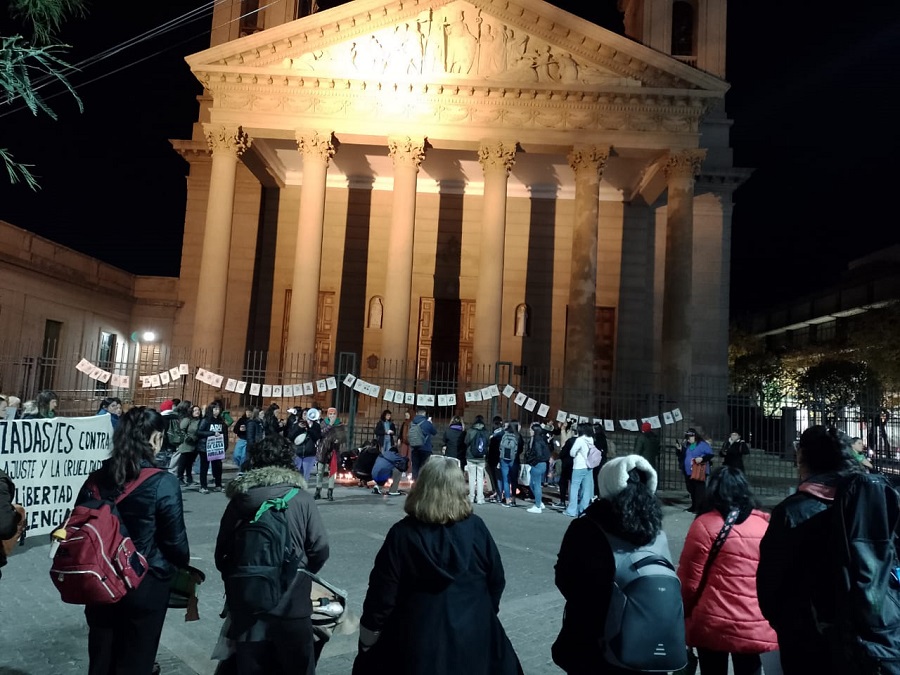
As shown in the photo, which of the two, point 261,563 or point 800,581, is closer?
point 800,581

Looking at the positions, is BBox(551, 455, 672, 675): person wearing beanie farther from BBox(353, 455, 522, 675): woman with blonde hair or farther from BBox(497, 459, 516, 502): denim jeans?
BBox(497, 459, 516, 502): denim jeans

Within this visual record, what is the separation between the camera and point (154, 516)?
3.39 m

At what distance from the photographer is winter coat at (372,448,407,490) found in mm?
12234

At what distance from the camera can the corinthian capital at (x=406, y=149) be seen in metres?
21.5

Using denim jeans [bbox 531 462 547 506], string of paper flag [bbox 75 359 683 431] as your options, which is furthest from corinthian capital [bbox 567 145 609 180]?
denim jeans [bbox 531 462 547 506]

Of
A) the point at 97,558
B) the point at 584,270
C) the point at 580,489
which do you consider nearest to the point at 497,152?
the point at 584,270

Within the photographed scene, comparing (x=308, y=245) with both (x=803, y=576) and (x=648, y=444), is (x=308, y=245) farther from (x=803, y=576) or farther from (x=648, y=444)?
(x=803, y=576)

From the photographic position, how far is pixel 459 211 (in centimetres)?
2689

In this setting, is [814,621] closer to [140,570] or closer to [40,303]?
[140,570]

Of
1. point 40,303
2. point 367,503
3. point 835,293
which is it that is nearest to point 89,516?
point 367,503

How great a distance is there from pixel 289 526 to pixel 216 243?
19531mm

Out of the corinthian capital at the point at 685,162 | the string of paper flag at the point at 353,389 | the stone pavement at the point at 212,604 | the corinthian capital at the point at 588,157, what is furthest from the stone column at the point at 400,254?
the stone pavement at the point at 212,604

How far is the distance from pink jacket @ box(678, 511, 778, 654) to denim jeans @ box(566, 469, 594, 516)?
830 centimetres

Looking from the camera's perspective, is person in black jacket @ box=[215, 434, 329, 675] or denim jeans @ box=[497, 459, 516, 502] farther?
denim jeans @ box=[497, 459, 516, 502]
